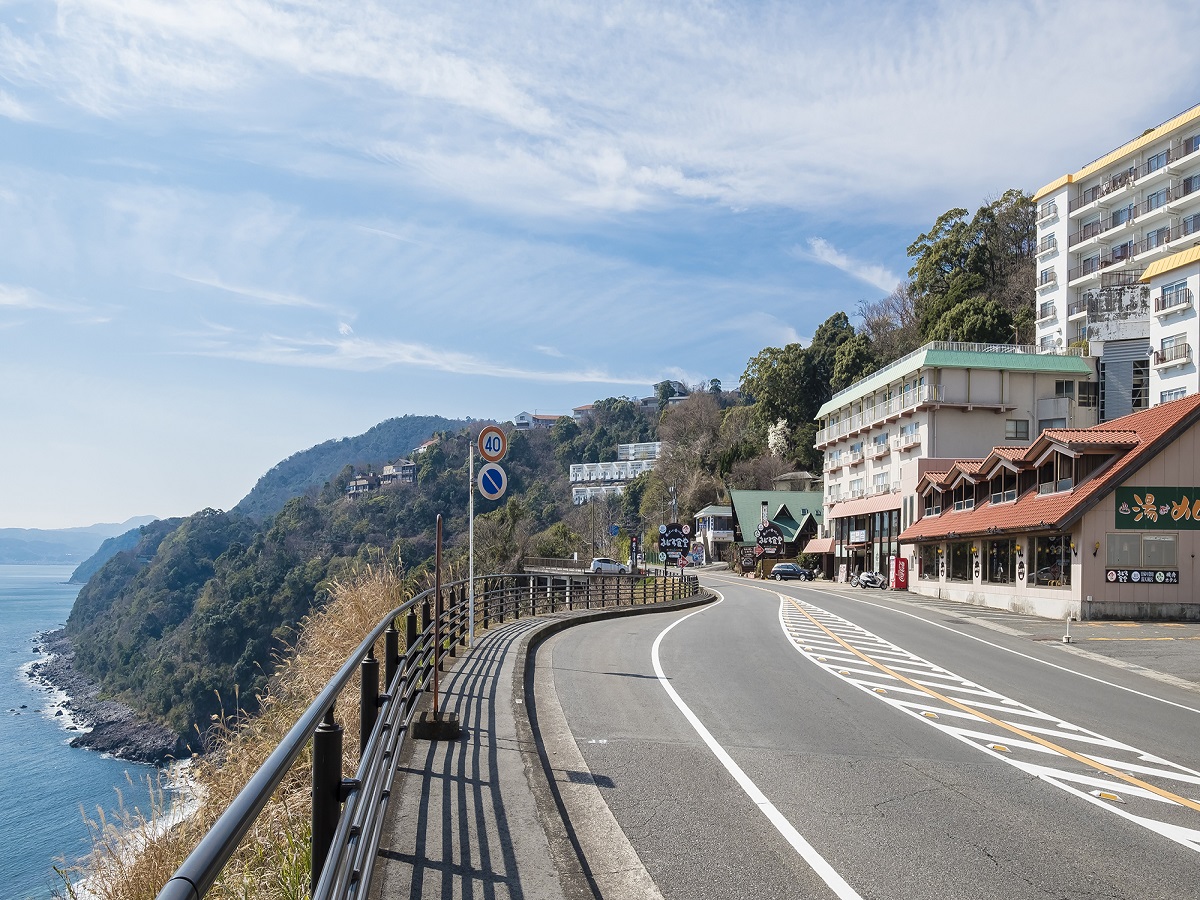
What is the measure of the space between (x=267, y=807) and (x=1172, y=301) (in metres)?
52.5

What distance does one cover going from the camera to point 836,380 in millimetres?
87750

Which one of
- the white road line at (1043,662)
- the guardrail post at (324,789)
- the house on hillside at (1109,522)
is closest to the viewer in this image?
the guardrail post at (324,789)

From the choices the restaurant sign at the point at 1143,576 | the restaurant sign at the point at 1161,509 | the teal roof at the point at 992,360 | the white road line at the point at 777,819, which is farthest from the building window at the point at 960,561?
the white road line at the point at 777,819

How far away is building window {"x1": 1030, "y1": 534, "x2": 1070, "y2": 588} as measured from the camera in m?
33.0

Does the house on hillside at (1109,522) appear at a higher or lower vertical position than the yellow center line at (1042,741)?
higher

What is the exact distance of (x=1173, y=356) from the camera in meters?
48.9

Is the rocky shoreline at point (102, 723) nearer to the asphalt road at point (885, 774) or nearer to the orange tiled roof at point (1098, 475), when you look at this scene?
the asphalt road at point (885, 774)

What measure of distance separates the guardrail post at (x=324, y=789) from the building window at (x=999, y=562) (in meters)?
37.8

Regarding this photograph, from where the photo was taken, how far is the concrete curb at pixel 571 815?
565 centimetres

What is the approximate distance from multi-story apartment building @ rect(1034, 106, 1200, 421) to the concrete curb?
47.9 metres

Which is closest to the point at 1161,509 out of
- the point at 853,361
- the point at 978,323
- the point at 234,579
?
the point at 978,323

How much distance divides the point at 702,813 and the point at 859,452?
6397 cm

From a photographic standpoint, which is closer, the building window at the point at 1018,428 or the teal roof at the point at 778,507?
the building window at the point at 1018,428

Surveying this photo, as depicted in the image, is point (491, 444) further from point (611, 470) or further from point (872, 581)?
point (611, 470)
